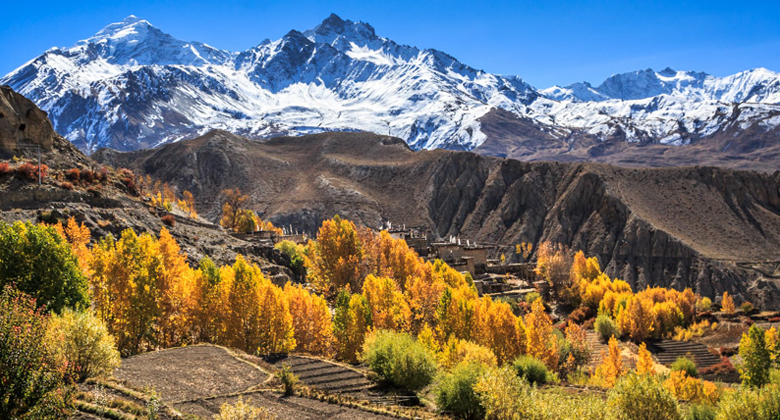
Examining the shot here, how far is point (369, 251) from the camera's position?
6391cm

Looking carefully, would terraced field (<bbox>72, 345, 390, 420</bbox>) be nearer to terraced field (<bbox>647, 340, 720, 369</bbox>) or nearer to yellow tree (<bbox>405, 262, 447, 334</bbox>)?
yellow tree (<bbox>405, 262, 447, 334</bbox>)

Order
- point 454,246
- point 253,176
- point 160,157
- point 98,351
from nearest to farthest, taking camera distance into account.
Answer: point 98,351 < point 454,246 < point 253,176 < point 160,157

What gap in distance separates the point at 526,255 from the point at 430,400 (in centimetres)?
11377

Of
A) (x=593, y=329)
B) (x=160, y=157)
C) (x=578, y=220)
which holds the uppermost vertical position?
(x=160, y=157)

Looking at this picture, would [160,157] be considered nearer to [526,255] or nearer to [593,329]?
[526,255]

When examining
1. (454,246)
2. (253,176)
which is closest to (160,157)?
(253,176)

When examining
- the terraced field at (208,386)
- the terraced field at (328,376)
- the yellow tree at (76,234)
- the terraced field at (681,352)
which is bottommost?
the terraced field at (681,352)

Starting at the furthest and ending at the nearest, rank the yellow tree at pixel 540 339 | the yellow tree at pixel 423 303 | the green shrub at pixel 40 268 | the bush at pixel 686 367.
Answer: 1. the bush at pixel 686 367
2. the yellow tree at pixel 423 303
3. the yellow tree at pixel 540 339
4. the green shrub at pixel 40 268

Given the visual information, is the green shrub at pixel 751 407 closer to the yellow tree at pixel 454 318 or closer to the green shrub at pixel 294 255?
the yellow tree at pixel 454 318

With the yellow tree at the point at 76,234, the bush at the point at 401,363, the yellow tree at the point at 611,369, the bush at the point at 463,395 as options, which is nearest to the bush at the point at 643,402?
the bush at the point at 463,395

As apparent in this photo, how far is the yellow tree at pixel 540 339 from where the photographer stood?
4609 centimetres

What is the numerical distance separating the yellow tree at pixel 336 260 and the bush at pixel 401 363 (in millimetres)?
27463

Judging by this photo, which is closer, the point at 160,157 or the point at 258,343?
the point at 258,343

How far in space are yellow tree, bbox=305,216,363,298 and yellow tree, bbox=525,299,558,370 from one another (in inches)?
715
